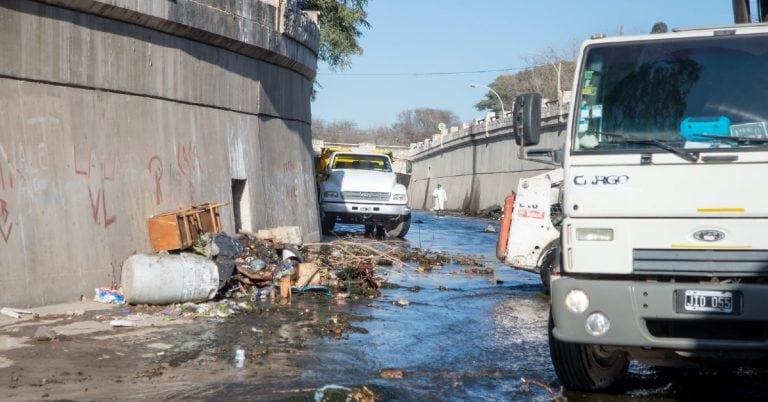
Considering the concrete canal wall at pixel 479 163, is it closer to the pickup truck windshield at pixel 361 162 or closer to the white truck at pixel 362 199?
the pickup truck windshield at pixel 361 162

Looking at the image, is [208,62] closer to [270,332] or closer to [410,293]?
[410,293]

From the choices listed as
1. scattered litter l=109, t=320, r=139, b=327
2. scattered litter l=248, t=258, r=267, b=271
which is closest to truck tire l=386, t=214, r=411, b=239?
scattered litter l=248, t=258, r=267, b=271

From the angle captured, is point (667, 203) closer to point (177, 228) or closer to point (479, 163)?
point (177, 228)

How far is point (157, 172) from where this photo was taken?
13.6m

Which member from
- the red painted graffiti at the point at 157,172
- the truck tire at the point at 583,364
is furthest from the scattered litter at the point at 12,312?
the truck tire at the point at 583,364

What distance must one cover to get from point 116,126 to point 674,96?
775 cm

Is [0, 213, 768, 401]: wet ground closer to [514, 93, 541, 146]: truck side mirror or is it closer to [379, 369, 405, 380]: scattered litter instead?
[379, 369, 405, 380]: scattered litter

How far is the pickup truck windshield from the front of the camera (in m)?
27.0

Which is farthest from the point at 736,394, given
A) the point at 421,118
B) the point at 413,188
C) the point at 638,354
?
the point at 421,118

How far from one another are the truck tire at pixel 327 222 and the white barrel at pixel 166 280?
12994 millimetres

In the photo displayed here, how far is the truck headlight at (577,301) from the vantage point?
693 cm

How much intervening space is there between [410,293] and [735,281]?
326 inches

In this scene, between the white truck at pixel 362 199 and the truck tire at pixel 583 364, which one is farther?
the white truck at pixel 362 199

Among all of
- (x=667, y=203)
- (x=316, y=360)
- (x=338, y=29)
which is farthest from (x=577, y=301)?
(x=338, y=29)
